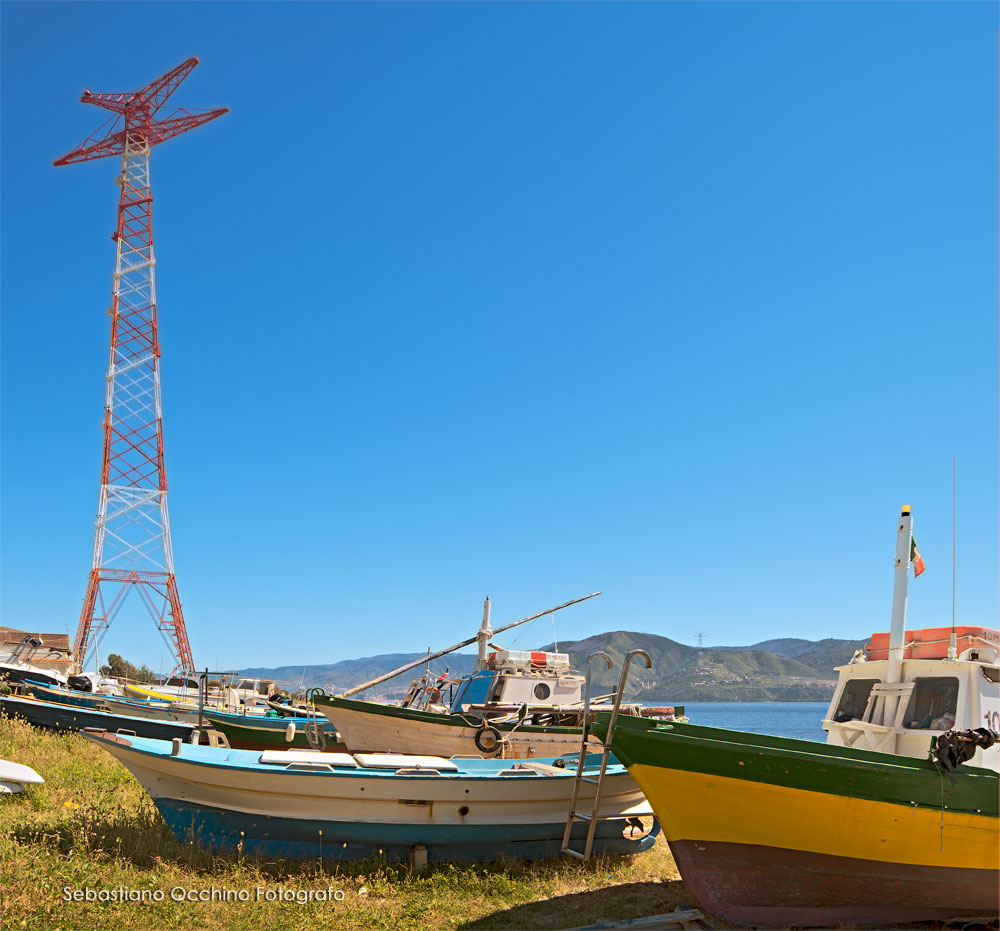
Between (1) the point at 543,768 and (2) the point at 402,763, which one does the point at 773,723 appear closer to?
(1) the point at 543,768

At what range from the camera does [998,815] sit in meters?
8.03

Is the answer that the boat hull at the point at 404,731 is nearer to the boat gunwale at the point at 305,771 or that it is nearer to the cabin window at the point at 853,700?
the boat gunwale at the point at 305,771

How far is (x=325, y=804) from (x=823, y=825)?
551 cm

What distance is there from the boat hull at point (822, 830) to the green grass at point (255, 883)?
110 centimetres

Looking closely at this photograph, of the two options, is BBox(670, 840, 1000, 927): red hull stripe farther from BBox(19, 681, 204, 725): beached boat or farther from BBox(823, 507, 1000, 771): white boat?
BBox(19, 681, 204, 725): beached boat

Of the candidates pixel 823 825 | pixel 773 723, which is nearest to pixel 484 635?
pixel 823 825

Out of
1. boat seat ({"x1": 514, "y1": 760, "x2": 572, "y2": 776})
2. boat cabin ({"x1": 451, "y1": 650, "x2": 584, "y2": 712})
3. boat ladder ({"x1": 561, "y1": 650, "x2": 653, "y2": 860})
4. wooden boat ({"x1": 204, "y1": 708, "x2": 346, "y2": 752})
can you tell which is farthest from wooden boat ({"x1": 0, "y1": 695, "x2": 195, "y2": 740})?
boat ladder ({"x1": 561, "y1": 650, "x2": 653, "y2": 860})

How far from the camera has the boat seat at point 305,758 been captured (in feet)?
30.8

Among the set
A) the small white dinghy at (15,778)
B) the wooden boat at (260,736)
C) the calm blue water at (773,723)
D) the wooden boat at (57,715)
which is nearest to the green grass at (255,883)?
the small white dinghy at (15,778)

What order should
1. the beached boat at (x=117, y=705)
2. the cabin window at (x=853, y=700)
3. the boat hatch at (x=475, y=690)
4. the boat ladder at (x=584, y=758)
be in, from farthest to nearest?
the beached boat at (x=117, y=705) < the boat hatch at (x=475, y=690) < the cabin window at (x=853, y=700) < the boat ladder at (x=584, y=758)

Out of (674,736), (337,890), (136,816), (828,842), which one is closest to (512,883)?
(337,890)

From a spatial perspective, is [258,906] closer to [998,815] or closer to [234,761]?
[234,761]

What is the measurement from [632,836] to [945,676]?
14.9 feet

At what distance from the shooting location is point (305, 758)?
959 cm
